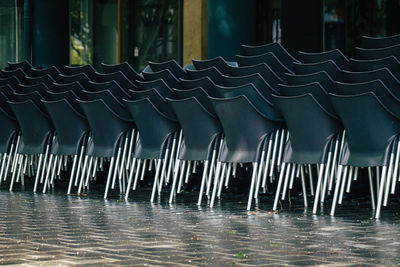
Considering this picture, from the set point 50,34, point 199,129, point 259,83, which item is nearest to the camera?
point 259,83

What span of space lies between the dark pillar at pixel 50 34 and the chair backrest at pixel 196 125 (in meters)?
11.1

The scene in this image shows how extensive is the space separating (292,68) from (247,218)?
254 cm

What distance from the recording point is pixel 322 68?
833 cm

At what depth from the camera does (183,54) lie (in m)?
18.1


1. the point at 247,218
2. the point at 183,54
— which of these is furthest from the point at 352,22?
the point at 247,218

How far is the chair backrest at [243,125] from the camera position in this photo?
26.6 ft

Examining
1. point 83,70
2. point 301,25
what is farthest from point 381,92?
point 301,25

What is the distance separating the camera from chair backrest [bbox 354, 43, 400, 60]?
8.08 m

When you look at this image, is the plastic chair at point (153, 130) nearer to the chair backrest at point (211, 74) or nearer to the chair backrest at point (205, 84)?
the chair backrest at point (205, 84)

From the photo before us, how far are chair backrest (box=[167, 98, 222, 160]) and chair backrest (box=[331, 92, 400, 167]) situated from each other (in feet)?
5.21

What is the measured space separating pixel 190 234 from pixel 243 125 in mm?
2260

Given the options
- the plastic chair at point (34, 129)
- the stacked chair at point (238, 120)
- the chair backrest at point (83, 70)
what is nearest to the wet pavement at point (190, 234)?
the stacked chair at point (238, 120)

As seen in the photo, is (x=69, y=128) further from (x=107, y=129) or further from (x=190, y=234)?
(x=190, y=234)

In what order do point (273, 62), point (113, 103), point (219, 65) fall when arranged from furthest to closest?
point (113, 103) < point (219, 65) < point (273, 62)
